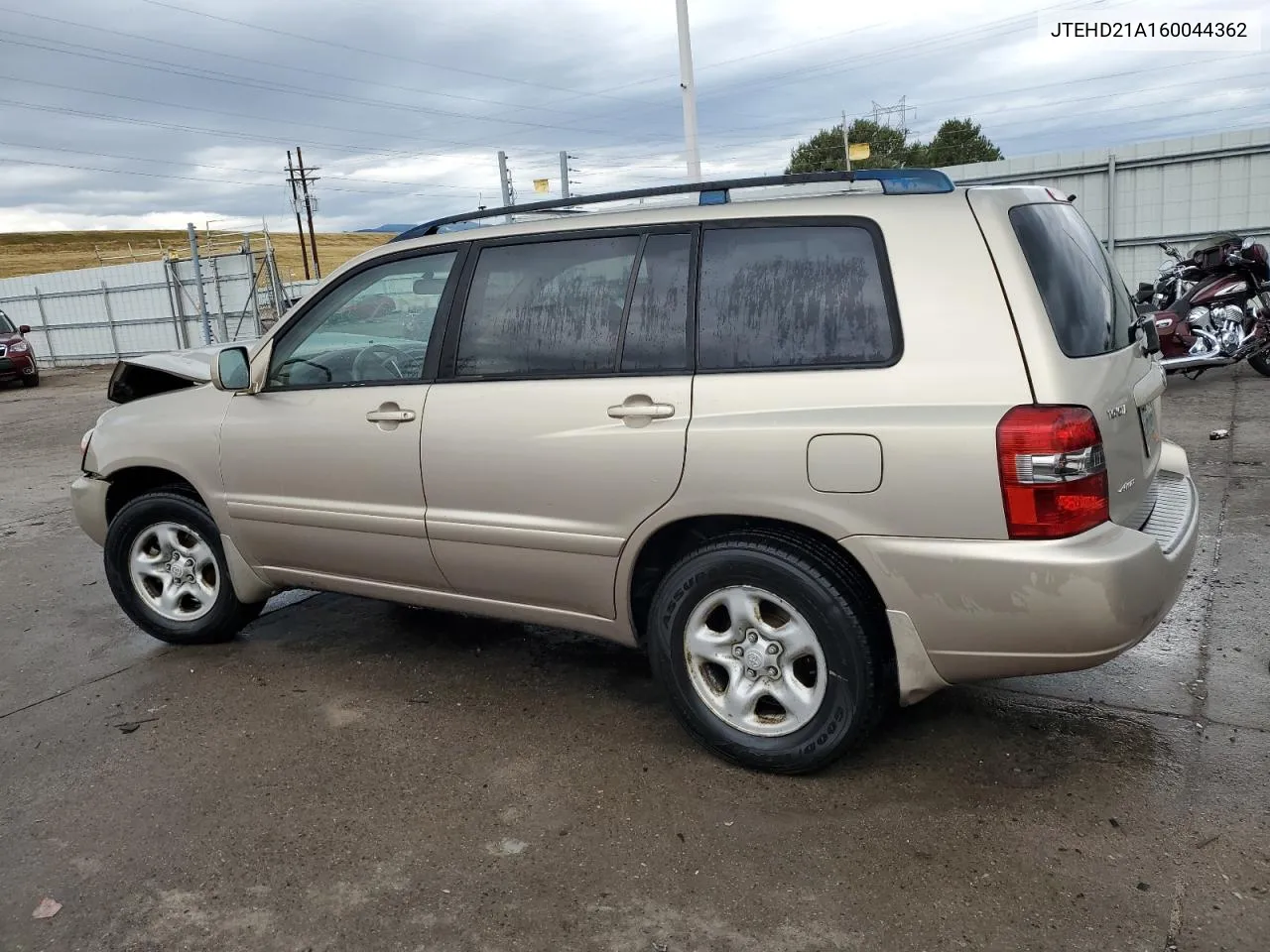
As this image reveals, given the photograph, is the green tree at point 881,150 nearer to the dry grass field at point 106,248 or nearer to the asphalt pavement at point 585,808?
the dry grass field at point 106,248

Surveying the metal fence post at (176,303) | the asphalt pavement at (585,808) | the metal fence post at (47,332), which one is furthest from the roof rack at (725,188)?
the metal fence post at (47,332)

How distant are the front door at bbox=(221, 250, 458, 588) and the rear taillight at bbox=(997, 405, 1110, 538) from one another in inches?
80.9

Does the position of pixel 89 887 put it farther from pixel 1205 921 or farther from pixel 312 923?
pixel 1205 921

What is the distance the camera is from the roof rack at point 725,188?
3107mm

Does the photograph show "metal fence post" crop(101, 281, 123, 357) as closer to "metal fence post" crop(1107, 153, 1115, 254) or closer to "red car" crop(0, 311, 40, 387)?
"red car" crop(0, 311, 40, 387)

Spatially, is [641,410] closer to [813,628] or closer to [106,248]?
[813,628]

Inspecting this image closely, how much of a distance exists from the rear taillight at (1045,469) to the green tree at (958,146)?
7035cm

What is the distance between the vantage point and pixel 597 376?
11.1 feet

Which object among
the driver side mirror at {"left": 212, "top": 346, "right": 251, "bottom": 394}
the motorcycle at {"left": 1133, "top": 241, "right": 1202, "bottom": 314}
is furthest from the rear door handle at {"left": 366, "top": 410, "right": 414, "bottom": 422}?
the motorcycle at {"left": 1133, "top": 241, "right": 1202, "bottom": 314}

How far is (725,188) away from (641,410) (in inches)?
32.0

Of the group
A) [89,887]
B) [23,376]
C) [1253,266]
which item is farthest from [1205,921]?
[23,376]

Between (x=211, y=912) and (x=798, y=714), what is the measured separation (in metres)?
1.74

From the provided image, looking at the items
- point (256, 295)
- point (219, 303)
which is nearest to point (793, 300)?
point (256, 295)

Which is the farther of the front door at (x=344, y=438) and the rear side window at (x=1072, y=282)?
the front door at (x=344, y=438)
